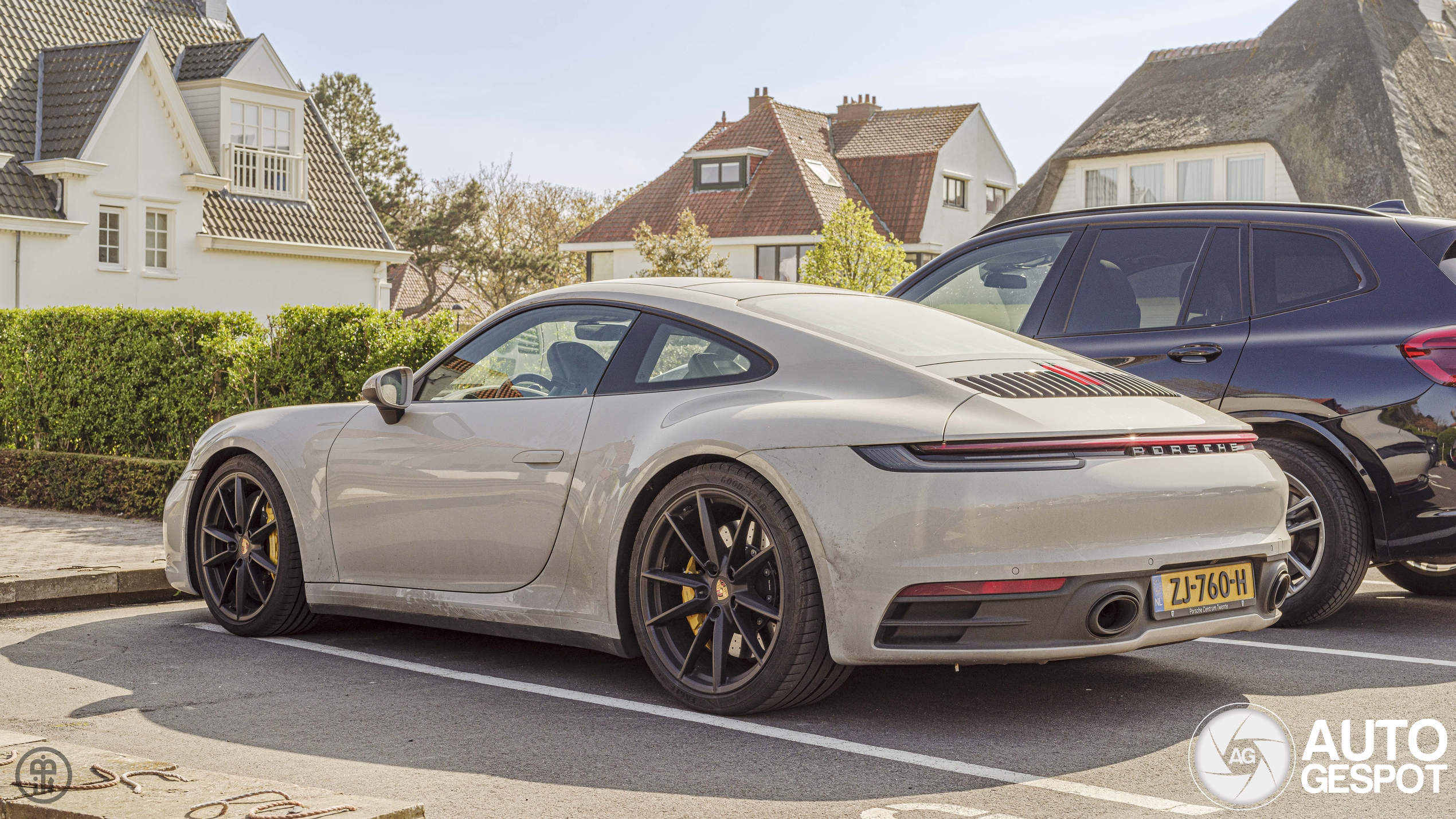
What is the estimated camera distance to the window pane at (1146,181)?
3575cm

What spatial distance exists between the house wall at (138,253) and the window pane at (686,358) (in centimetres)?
2318

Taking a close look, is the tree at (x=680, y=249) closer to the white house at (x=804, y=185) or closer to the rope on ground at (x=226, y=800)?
the white house at (x=804, y=185)

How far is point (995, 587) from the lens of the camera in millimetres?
4402

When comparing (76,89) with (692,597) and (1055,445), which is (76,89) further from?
(1055,445)

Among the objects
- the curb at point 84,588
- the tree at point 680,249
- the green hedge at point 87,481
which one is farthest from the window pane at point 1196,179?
the curb at point 84,588

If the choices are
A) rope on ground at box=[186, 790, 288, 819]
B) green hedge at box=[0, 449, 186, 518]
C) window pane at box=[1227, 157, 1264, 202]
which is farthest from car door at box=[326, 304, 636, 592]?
window pane at box=[1227, 157, 1264, 202]

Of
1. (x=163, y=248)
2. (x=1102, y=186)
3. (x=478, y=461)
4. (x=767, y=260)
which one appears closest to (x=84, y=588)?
(x=478, y=461)

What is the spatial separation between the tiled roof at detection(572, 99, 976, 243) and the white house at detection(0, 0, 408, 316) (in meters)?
20.8

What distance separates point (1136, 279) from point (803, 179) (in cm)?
4619

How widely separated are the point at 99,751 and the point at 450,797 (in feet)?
3.26

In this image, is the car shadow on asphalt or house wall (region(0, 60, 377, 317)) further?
house wall (region(0, 60, 377, 317))

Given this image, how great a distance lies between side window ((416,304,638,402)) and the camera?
558 cm

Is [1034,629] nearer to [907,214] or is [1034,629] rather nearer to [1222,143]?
[1222,143]

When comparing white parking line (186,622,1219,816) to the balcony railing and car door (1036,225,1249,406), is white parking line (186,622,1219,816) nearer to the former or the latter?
car door (1036,225,1249,406)
